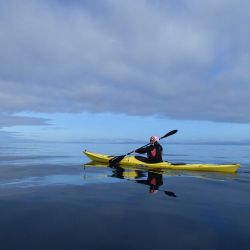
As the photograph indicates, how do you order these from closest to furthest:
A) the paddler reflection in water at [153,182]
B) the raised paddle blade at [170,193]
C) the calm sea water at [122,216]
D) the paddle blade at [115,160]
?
the calm sea water at [122,216] < the raised paddle blade at [170,193] < the paddler reflection in water at [153,182] < the paddle blade at [115,160]

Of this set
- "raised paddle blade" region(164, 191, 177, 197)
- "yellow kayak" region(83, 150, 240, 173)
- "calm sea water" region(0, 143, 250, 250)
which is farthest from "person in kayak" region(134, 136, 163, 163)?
"raised paddle blade" region(164, 191, 177, 197)

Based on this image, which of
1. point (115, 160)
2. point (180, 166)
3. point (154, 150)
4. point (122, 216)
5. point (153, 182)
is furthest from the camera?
point (115, 160)

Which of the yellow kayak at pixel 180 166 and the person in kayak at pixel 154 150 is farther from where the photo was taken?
the person in kayak at pixel 154 150

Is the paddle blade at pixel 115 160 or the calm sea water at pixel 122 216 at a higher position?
A: the paddle blade at pixel 115 160

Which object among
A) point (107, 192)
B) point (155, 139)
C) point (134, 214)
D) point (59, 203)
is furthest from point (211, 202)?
point (155, 139)

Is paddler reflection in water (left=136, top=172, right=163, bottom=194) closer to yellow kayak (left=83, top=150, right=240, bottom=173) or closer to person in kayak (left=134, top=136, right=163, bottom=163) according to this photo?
yellow kayak (left=83, top=150, right=240, bottom=173)

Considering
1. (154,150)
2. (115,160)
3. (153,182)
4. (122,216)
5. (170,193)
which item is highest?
(154,150)

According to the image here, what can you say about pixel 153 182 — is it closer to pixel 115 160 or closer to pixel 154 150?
pixel 154 150

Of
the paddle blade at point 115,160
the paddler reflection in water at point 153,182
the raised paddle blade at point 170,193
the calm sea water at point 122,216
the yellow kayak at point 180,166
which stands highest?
the paddle blade at point 115,160

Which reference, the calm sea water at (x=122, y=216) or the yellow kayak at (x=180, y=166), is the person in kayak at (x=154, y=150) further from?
the calm sea water at (x=122, y=216)

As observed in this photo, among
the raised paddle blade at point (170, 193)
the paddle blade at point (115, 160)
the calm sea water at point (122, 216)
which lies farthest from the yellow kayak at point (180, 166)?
the raised paddle blade at point (170, 193)

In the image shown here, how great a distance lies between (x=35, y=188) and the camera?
1249 centimetres

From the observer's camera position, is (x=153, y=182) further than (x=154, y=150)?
No

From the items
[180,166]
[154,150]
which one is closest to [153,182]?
[180,166]
